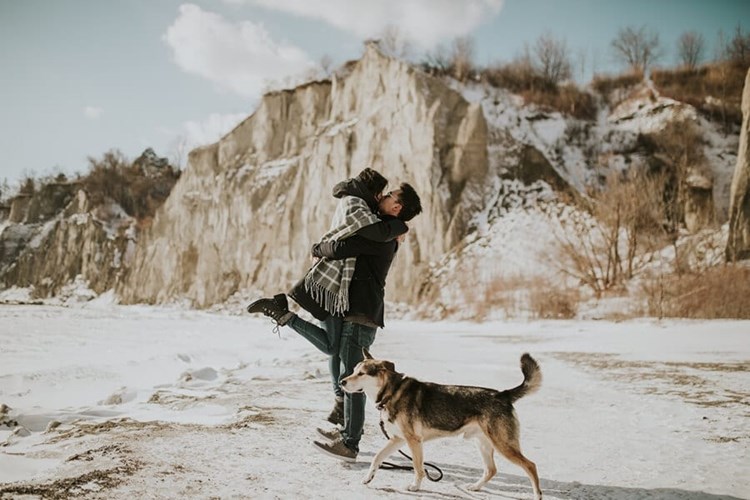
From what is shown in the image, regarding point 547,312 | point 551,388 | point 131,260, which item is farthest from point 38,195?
point 551,388

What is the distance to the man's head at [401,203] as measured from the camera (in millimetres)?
3490

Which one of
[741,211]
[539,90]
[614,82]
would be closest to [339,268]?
[741,211]

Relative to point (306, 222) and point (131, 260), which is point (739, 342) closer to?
point (306, 222)

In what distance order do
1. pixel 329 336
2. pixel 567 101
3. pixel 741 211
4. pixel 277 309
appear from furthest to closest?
pixel 567 101, pixel 741 211, pixel 277 309, pixel 329 336

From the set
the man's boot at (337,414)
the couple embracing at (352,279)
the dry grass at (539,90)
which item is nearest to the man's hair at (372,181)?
the couple embracing at (352,279)

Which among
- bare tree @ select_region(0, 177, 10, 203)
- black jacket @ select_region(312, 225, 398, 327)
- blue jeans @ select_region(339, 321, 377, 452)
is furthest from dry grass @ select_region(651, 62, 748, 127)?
bare tree @ select_region(0, 177, 10, 203)

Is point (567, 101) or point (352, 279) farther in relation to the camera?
point (567, 101)

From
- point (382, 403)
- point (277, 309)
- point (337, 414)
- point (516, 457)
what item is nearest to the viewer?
point (516, 457)

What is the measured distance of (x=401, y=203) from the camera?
3.49m

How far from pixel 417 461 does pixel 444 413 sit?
0.31 metres

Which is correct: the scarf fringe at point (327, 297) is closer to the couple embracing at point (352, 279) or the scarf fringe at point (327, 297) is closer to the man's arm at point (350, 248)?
the couple embracing at point (352, 279)

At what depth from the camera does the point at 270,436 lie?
12.2ft

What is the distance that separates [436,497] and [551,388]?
393 cm

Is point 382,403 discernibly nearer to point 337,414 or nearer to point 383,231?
point 337,414
